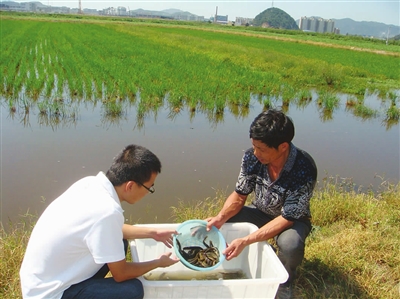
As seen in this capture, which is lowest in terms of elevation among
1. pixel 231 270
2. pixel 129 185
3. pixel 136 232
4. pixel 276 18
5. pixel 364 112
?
pixel 231 270

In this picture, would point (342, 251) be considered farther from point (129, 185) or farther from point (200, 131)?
point (200, 131)

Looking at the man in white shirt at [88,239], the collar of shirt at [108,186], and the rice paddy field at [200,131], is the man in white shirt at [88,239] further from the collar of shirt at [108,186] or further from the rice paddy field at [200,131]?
the rice paddy field at [200,131]

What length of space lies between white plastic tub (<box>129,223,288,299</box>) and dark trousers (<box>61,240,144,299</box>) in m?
0.06

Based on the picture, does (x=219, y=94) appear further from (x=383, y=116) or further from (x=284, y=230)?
(x=284, y=230)

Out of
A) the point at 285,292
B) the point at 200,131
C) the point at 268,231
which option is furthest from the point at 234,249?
the point at 200,131

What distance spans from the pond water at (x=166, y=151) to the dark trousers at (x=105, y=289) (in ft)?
4.46

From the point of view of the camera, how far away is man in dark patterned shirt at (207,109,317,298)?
199 centimetres

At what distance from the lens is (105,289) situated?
5.46 feet

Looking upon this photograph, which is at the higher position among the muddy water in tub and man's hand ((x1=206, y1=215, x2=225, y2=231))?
man's hand ((x1=206, y1=215, x2=225, y2=231))

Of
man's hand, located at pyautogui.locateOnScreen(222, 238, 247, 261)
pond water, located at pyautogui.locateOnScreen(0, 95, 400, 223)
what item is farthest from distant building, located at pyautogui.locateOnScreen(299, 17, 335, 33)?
man's hand, located at pyautogui.locateOnScreen(222, 238, 247, 261)

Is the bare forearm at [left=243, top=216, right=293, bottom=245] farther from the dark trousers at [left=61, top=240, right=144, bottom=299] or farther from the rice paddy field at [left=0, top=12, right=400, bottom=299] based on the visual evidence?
the dark trousers at [left=61, top=240, right=144, bottom=299]

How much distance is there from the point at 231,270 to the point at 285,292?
380 mm

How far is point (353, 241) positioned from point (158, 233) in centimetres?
137

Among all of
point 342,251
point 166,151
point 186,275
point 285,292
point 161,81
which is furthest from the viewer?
point 161,81
